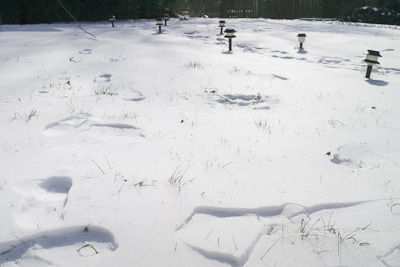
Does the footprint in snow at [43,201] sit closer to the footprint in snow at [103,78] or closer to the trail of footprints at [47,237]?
the trail of footprints at [47,237]

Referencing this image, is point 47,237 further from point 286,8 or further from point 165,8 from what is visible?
point 286,8

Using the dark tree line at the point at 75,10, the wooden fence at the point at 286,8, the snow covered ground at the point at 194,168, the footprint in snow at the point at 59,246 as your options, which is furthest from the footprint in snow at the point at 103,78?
the wooden fence at the point at 286,8

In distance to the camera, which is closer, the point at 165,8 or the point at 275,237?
the point at 275,237

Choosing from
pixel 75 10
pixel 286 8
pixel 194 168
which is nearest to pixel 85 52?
pixel 194 168

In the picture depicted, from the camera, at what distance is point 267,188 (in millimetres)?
2193

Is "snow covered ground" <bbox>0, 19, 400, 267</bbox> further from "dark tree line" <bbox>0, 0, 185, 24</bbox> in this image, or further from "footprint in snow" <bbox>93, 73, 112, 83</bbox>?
"dark tree line" <bbox>0, 0, 185, 24</bbox>

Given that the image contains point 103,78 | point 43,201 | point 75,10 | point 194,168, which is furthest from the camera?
point 75,10

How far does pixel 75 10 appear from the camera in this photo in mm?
13492

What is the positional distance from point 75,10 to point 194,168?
1415cm

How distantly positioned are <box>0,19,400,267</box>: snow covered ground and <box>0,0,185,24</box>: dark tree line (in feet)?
29.9

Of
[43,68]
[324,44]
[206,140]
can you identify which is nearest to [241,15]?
[324,44]

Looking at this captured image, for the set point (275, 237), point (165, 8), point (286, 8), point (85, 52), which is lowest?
point (275, 237)

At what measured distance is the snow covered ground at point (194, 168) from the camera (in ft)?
5.29

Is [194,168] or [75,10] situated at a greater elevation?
[75,10]
